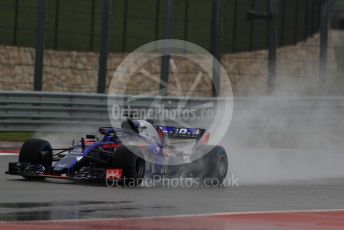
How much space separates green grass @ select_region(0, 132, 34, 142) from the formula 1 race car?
7.26 meters

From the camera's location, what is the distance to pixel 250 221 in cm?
1205

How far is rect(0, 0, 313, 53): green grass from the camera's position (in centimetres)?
4156

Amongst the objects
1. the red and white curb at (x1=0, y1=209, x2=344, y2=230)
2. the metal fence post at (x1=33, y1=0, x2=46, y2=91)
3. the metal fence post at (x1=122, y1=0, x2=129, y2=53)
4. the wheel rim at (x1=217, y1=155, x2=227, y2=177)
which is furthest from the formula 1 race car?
the metal fence post at (x1=122, y1=0, x2=129, y2=53)

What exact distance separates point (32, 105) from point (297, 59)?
26008 mm

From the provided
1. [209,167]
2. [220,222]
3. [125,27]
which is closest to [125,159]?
[209,167]

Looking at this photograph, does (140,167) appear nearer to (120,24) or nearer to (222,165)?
(222,165)

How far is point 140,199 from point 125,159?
55.9 inches

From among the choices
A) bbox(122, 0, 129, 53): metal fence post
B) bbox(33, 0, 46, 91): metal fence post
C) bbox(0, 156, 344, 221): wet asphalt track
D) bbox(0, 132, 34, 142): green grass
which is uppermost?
bbox(122, 0, 129, 53): metal fence post

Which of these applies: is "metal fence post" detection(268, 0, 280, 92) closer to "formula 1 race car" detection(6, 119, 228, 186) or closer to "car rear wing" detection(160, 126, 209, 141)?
"car rear wing" detection(160, 126, 209, 141)

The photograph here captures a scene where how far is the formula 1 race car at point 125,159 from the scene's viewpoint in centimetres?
1544

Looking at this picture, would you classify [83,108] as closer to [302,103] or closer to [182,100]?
[182,100]

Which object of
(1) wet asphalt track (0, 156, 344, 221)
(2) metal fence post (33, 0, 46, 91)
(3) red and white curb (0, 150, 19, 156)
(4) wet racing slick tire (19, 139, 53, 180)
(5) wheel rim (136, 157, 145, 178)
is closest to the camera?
(1) wet asphalt track (0, 156, 344, 221)

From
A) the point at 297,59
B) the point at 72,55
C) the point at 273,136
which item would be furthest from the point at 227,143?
the point at 297,59

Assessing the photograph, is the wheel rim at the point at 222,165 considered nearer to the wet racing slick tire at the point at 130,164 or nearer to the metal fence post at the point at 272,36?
the wet racing slick tire at the point at 130,164
